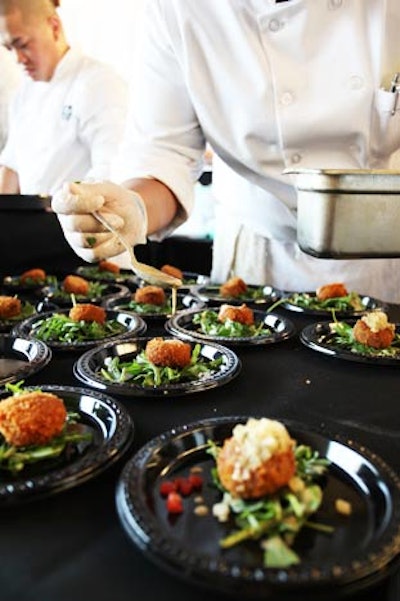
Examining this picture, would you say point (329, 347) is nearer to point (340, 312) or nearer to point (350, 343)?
point (350, 343)

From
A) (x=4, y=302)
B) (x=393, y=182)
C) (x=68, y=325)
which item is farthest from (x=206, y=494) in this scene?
(x=4, y=302)

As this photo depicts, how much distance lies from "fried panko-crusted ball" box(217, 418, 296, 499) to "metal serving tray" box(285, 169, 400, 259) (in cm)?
42

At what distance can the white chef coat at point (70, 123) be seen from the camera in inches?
128

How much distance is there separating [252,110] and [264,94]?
0.22 feet

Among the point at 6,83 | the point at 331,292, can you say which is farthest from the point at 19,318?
the point at 6,83

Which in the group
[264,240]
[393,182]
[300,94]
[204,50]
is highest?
[204,50]

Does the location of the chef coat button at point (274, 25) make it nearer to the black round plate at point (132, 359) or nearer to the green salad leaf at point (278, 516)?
the black round plate at point (132, 359)

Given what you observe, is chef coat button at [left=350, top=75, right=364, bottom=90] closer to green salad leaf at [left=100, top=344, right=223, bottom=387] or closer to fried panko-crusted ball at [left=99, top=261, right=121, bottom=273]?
green salad leaf at [left=100, top=344, right=223, bottom=387]

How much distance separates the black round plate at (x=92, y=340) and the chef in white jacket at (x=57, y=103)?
5.24 ft

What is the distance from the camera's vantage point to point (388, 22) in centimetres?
168

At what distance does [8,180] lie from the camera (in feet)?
13.5

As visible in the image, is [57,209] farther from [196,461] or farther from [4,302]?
[196,461]

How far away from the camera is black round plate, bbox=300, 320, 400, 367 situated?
53.9 inches

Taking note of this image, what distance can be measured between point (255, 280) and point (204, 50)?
94cm
